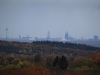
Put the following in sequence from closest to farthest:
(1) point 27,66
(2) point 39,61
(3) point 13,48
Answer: (1) point 27,66
(2) point 39,61
(3) point 13,48

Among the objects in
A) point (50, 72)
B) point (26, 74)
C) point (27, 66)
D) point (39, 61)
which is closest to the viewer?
point (26, 74)

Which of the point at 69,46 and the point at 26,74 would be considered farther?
the point at 69,46

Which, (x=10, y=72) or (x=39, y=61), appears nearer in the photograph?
(x=10, y=72)

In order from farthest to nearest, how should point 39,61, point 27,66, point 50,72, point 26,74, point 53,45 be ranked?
point 53,45
point 39,61
point 27,66
point 50,72
point 26,74

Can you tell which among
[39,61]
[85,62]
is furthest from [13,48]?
[85,62]

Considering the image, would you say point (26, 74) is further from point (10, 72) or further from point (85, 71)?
point (85, 71)

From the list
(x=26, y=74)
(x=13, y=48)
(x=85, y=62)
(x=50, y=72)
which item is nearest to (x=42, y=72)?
(x=50, y=72)

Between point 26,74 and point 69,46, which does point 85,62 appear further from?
point 69,46

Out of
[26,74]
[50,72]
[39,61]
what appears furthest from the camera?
[39,61]
